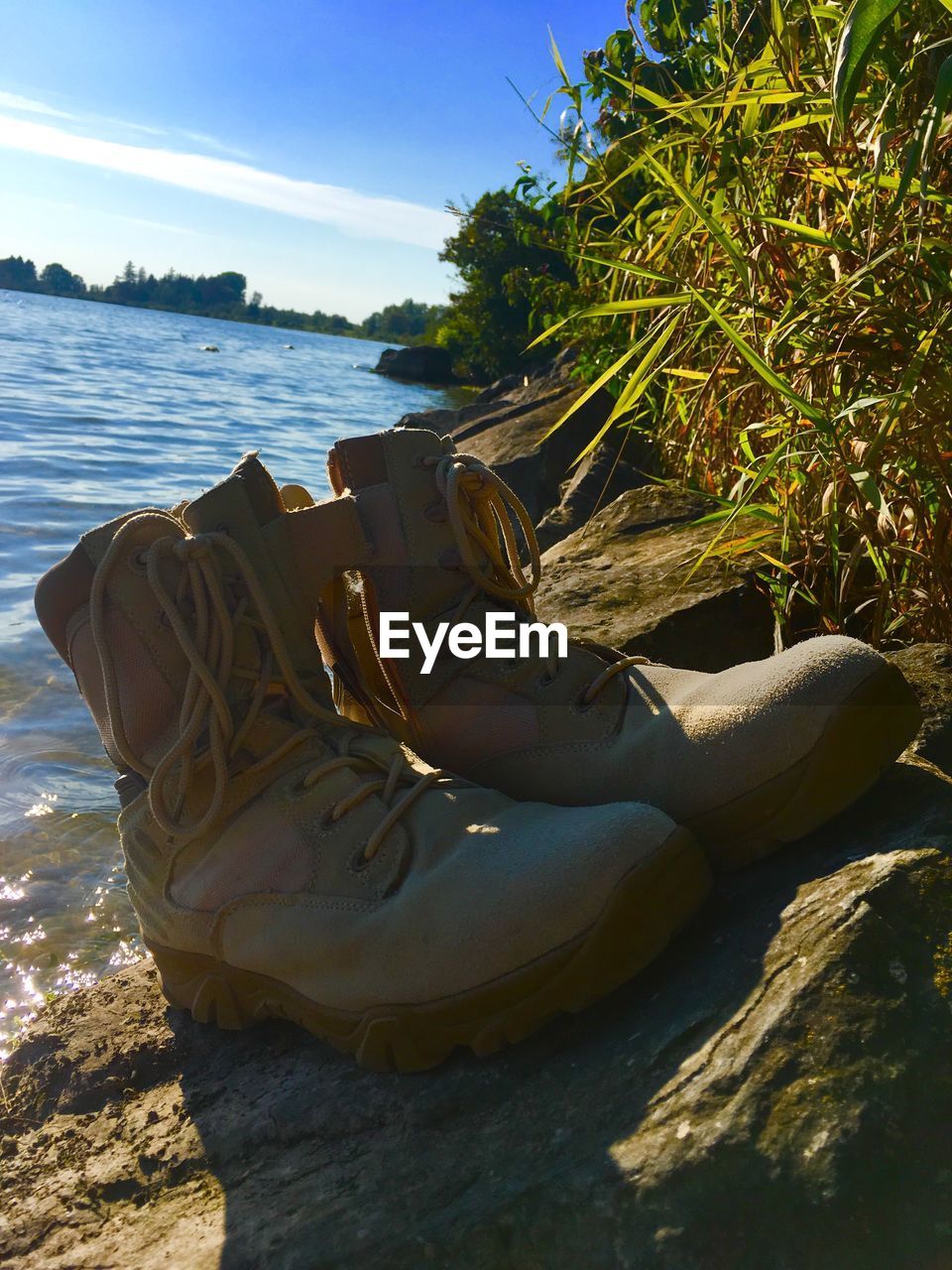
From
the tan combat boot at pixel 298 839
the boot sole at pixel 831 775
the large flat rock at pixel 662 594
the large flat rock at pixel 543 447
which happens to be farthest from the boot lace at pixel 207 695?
the large flat rock at pixel 543 447

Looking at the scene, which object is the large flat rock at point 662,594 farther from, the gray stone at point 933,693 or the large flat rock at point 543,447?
the large flat rock at point 543,447

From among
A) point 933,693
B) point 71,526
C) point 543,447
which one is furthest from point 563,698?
point 71,526

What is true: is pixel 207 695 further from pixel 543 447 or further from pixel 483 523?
pixel 543 447

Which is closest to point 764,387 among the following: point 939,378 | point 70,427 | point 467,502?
point 939,378

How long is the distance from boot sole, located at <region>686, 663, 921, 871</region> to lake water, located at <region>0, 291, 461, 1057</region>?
50.1 inches

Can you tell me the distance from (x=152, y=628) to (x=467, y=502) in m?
0.55

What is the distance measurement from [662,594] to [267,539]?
129 cm

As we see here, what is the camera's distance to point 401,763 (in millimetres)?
1520

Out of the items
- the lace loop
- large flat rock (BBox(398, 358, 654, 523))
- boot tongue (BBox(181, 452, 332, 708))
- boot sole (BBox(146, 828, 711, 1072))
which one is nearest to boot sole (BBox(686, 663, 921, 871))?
boot sole (BBox(146, 828, 711, 1072))

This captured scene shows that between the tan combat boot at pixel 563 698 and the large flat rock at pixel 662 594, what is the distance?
69cm

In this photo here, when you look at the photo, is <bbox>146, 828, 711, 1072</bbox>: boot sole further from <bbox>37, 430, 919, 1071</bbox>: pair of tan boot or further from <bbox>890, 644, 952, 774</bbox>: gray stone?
<bbox>890, 644, 952, 774</bbox>: gray stone

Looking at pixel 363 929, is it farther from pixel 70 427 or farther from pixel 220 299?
pixel 220 299

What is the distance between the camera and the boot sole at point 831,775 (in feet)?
4.56

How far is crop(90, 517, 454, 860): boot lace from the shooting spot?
1.47 meters
